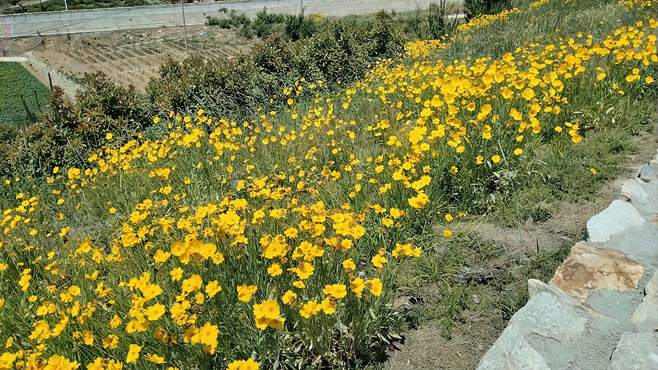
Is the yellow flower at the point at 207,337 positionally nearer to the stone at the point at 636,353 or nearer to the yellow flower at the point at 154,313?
the yellow flower at the point at 154,313

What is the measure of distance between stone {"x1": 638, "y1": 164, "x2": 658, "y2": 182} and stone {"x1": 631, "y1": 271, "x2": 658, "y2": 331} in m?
1.13

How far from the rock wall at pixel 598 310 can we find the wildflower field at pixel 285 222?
2.15 ft

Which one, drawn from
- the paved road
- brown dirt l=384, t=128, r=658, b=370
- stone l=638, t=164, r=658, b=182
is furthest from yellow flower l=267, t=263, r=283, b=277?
the paved road

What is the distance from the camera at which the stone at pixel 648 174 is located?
11.0 feet

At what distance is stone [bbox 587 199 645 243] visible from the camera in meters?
2.94

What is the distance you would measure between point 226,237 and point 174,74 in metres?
6.75

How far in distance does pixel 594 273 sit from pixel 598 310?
0.77 ft

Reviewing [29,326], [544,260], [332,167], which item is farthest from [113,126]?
[544,260]

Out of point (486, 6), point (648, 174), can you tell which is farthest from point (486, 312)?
point (486, 6)

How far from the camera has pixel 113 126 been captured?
7.01m

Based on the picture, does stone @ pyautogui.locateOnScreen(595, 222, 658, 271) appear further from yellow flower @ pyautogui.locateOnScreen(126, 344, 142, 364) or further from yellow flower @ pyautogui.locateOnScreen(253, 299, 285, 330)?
yellow flower @ pyautogui.locateOnScreen(126, 344, 142, 364)

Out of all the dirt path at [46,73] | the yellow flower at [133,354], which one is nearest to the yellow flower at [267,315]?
the yellow flower at [133,354]

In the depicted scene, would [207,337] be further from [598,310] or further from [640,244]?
[640,244]

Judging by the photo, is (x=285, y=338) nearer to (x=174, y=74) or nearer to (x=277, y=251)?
(x=277, y=251)
